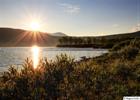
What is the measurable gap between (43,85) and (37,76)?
735 mm

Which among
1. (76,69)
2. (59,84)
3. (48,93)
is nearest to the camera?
(48,93)

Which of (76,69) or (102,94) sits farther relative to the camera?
(76,69)

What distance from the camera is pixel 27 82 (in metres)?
11.6

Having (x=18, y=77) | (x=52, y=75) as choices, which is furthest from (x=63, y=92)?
(x=18, y=77)

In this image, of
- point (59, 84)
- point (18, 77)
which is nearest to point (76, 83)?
point (59, 84)

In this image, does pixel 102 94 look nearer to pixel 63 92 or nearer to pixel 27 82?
pixel 63 92

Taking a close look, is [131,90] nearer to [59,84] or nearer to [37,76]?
[59,84]

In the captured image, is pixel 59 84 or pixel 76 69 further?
pixel 76 69

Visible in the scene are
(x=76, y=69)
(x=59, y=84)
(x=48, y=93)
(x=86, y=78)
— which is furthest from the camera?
(x=76, y=69)

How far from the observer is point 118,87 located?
11906 mm

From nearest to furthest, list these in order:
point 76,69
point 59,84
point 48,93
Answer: point 48,93 → point 59,84 → point 76,69

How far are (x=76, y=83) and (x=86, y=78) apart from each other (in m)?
0.95

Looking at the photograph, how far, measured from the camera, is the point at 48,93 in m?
10.8

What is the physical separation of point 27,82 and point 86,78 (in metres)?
2.62
